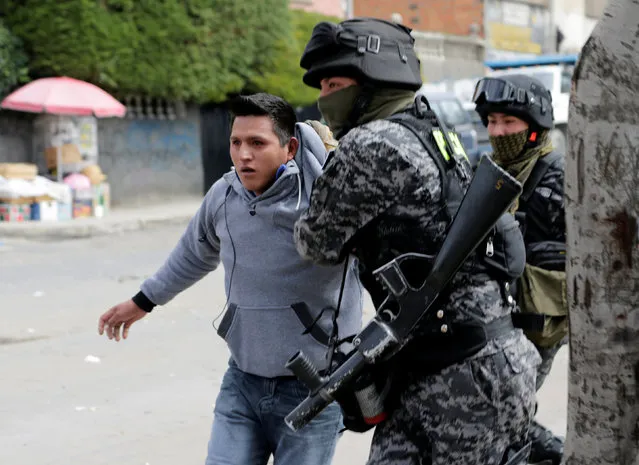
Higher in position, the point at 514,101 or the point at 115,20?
the point at 514,101

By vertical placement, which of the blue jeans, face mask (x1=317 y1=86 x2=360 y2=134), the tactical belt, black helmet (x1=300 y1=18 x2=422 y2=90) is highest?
black helmet (x1=300 y1=18 x2=422 y2=90)

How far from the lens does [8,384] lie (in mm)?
6555

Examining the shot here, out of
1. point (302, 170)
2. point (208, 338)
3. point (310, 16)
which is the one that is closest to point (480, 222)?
point (302, 170)

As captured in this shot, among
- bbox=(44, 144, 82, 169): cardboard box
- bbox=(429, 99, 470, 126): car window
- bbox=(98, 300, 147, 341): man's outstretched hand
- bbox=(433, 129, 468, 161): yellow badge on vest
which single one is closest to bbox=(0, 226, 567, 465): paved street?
bbox=(98, 300, 147, 341): man's outstretched hand

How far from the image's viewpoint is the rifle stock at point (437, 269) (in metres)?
2.61

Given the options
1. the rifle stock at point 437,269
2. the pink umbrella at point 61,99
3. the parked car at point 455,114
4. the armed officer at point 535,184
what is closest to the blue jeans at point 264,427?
the rifle stock at point 437,269

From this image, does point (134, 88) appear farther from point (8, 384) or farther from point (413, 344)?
point (413, 344)

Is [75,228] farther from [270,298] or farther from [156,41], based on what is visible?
[270,298]

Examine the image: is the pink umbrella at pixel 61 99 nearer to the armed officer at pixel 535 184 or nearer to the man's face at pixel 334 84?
the armed officer at pixel 535 184

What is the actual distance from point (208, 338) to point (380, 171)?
5.44m

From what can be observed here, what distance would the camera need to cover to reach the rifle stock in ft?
8.55

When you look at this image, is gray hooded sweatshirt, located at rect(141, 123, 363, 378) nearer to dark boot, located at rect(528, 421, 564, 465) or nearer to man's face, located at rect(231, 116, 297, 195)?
man's face, located at rect(231, 116, 297, 195)

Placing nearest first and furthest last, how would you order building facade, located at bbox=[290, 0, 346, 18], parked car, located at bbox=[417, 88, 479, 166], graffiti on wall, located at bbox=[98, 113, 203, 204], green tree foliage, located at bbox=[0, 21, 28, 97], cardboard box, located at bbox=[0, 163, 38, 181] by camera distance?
cardboard box, located at bbox=[0, 163, 38, 181] < green tree foliage, located at bbox=[0, 21, 28, 97] < graffiti on wall, located at bbox=[98, 113, 203, 204] < parked car, located at bbox=[417, 88, 479, 166] < building facade, located at bbox=[290, 0, 346, 18]

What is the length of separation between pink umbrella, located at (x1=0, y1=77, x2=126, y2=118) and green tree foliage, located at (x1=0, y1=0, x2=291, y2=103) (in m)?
0.72
